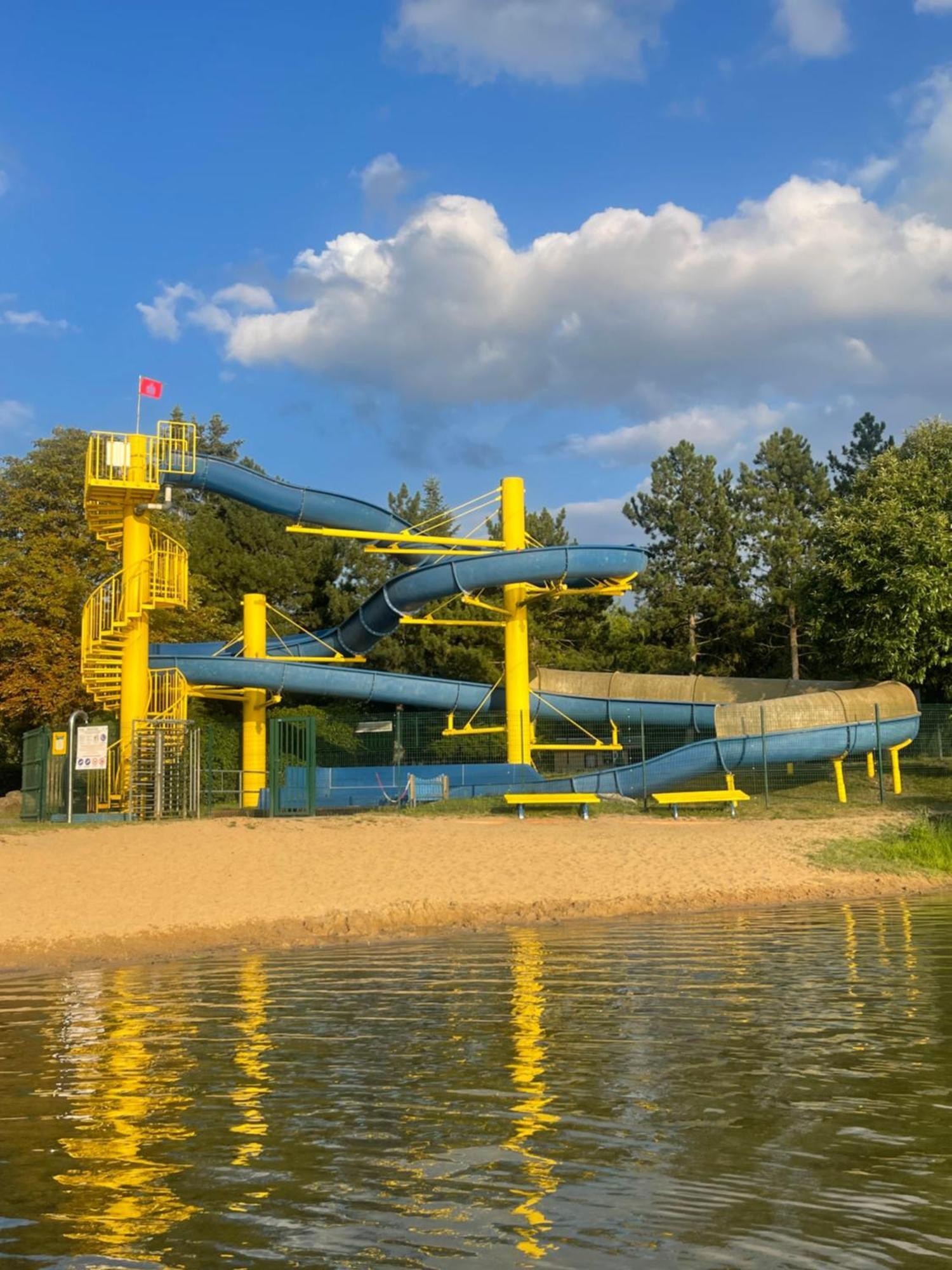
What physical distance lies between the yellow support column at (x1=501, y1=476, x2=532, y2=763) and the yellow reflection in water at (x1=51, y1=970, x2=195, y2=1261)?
19216mm

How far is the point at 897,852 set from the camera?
19750 mm

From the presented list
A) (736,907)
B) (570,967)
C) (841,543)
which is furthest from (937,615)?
(570,967)

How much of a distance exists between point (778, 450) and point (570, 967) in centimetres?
4374

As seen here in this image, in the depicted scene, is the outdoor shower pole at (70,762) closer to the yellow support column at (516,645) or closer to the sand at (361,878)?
the sand at (361,878)

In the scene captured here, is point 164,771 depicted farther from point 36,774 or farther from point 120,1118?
point 120,1118

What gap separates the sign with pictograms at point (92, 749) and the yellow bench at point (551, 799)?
8136mm

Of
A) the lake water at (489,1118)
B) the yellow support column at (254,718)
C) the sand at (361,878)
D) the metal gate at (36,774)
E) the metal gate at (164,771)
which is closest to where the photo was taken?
the lake water at (489,1118)

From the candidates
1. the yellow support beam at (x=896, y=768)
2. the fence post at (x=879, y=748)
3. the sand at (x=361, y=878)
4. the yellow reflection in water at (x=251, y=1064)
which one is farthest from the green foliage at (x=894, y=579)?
the yellow reflection in water at (x=251, y=1064)

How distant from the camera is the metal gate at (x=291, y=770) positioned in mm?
24656

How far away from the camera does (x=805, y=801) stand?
2650 centimetres

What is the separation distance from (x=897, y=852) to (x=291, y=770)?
13.1 m

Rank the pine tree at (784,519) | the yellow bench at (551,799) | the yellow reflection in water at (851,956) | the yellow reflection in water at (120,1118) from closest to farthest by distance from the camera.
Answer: the yellow reflection in water at (120,1118) < the yellow reflection in water at (851,956) < the yellow bench at (551,799) < the pine tree at (784,519)

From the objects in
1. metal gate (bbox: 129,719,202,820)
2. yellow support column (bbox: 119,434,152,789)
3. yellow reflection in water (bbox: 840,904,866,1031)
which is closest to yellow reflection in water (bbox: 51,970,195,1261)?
yellow reflection in water (bbox: 840,904,866,1031)

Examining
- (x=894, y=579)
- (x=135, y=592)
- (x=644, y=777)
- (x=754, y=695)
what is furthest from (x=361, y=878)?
(x=894, y=579)
